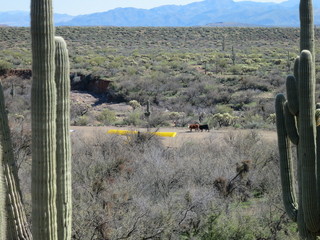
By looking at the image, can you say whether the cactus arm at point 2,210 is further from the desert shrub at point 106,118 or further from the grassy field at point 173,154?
the desert shrub at point 106,118

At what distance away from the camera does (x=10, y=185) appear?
6.05 meters

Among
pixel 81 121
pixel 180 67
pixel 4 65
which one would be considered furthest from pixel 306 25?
pixel 180 67

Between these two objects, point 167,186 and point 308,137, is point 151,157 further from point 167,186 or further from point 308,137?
point 308,137

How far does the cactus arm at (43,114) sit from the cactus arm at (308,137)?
4442 millimetres

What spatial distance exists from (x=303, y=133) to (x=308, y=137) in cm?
11

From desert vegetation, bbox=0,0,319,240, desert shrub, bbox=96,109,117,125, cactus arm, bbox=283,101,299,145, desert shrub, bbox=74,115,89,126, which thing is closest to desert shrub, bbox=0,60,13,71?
desert vegetation, bbox=0,0,319,240

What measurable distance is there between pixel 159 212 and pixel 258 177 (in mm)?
4659

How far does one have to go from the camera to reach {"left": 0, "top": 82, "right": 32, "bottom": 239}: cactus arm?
19.7 feet

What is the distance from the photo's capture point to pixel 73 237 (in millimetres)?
10125

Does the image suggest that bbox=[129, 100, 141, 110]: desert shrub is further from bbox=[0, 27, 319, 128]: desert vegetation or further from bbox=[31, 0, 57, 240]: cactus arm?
bbox=[31, 0, 57, 240]: cactus arm

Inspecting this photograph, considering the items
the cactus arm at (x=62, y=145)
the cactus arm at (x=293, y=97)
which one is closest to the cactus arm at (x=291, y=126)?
the cactus arm at (x=293, y=97)

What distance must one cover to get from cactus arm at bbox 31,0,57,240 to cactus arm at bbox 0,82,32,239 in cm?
35

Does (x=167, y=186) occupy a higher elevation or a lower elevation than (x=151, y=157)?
lower

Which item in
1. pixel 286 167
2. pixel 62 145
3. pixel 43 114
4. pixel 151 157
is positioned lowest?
pixel 151 157
